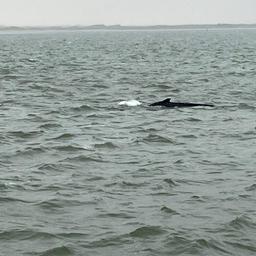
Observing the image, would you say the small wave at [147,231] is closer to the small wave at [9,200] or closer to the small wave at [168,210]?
the small wave at [168,210]

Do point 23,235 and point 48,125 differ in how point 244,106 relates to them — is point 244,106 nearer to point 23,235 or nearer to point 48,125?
point 48,125

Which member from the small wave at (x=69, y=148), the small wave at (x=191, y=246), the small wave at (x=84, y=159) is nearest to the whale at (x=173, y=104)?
the small wave at (x=69, y=148)

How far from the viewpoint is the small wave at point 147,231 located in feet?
43.3

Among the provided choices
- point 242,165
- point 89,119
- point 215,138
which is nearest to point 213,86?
point 89,119

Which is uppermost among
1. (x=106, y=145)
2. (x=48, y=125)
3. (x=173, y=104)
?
(x=106, y=145)

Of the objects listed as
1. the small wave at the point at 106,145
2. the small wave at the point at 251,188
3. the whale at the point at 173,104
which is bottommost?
the whale at the point at 173,104

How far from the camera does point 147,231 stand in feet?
43.8

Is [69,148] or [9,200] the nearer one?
[9,200]

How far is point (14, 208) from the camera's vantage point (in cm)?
1483

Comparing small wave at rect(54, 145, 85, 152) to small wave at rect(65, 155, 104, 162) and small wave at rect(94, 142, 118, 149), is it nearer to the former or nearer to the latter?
small wave at rect(94, 142, 118, 149)

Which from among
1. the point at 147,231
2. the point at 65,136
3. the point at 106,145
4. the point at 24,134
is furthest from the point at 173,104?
the point at 147,231

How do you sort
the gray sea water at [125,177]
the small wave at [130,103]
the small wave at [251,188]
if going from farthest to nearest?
1. the small wave at [130,103]
2. the small wave at [251,188]
3. the gray sea water at [125,177]

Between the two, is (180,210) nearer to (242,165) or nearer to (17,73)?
(242,165)

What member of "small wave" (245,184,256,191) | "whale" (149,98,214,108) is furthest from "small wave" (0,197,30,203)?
"whale" (149,98,214,108)
